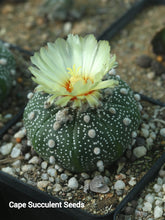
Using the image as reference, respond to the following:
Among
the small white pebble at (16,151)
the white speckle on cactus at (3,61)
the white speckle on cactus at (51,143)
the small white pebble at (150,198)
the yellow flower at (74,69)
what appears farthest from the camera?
the white speckle on cactus at (3,61)

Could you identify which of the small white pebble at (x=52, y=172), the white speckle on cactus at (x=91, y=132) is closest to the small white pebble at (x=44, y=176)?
the small white pebble at (x=52, y=172)

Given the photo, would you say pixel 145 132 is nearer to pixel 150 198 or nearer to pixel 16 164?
pixel 150 198

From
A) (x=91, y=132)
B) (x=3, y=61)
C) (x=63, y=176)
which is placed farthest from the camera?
(x=3, y=61)

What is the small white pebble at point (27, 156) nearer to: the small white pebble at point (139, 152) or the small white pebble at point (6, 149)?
the small white pebble at point (6, 149)

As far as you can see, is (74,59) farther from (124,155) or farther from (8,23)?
(8,23)

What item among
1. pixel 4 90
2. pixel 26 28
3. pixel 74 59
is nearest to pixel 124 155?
pixel 74 59

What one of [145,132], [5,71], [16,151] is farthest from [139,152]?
[5,71]

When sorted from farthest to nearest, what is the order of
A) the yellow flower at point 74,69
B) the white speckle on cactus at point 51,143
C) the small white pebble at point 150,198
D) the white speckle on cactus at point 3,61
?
1. the white speckle on cactus at point 3,61
2. the small white pebble at point 150,198
3. the white speckle on cactus at point 51,143
4. the yellow flower at point 74,69

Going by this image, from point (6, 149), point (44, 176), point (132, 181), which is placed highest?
point (6, 149)
